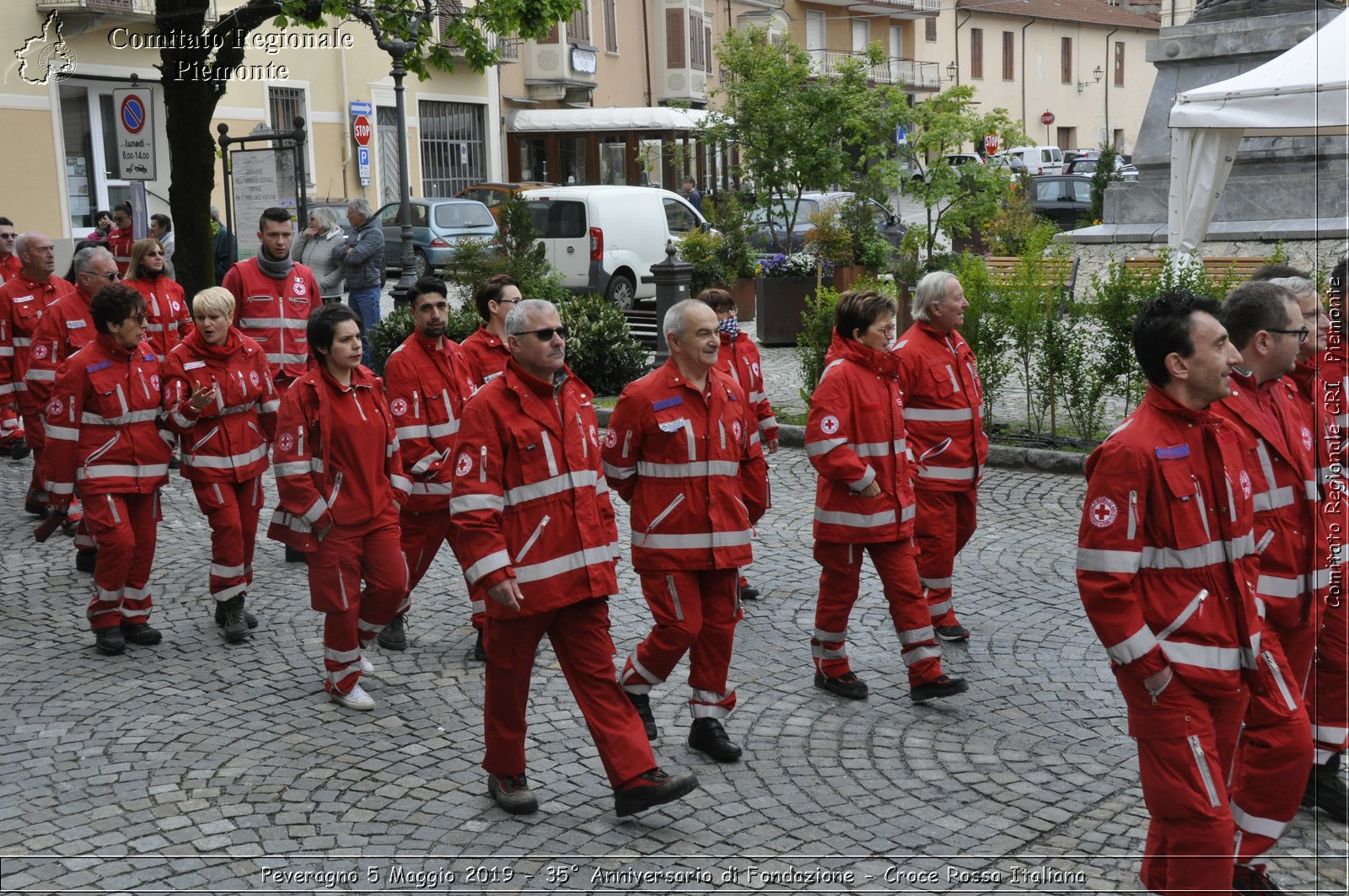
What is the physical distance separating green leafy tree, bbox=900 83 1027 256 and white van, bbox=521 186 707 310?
4874 millimetres

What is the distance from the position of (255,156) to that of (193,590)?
8.58m

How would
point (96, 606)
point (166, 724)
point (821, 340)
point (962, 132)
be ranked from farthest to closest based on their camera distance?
1. point (962, 132)
2. point (821, 340)
3. point (96, 606)
4. point (166, 724)

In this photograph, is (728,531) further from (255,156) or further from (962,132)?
(962,132)

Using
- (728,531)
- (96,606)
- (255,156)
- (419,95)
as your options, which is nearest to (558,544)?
(728,531)

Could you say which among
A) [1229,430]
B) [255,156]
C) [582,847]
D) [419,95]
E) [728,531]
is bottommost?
[582,847]

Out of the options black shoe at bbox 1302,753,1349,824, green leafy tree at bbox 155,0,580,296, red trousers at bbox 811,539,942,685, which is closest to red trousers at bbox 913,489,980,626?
red trousers at bbox 811,539,942,685

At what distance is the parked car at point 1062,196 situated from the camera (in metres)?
33.4

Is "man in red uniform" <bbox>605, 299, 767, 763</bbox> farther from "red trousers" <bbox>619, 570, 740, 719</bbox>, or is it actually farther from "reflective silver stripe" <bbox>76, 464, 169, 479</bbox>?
"reflective silver stripe" <bbox>76, 464, 169, 479</bbox>

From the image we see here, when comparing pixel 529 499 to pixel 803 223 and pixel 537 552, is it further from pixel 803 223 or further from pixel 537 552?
pixel 803 223

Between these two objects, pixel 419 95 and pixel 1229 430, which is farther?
pixel 419 95

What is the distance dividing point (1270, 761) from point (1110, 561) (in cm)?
93

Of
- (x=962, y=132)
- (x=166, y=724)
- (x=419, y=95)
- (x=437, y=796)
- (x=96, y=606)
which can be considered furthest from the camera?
(x=419, y=95)

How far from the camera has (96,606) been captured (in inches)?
285

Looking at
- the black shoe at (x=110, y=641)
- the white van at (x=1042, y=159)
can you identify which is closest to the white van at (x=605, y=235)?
the black shoe at (x=110, y=641)
